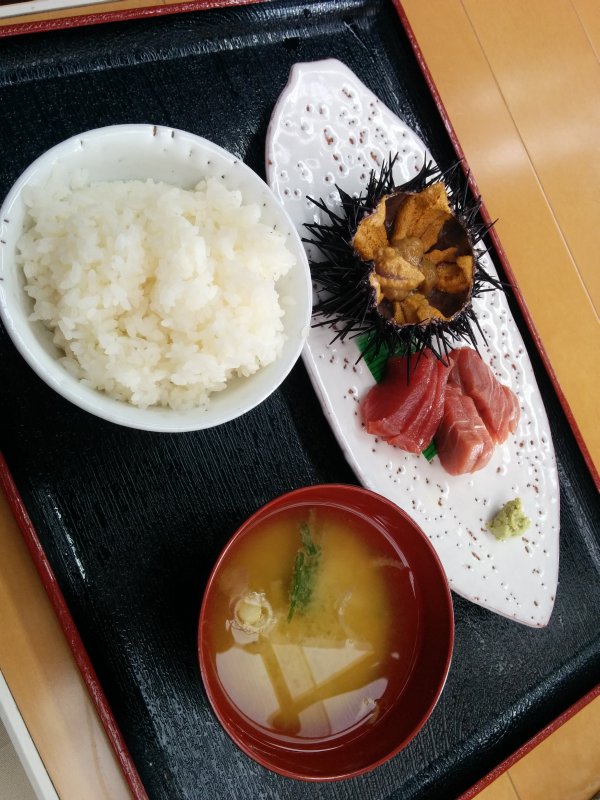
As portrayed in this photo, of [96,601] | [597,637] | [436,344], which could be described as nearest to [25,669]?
[96,601]

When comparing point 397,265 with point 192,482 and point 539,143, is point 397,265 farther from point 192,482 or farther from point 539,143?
point 539,143

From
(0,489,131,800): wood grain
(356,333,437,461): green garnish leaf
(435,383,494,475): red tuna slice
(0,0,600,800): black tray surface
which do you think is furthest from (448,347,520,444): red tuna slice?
(0,489,131,800): wood grain

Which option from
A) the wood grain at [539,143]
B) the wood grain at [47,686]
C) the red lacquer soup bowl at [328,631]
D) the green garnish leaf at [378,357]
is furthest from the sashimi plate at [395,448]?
the wood grain at [47,686]

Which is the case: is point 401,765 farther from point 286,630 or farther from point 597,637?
point 597,637

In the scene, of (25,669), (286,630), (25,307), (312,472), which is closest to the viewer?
(25,307)

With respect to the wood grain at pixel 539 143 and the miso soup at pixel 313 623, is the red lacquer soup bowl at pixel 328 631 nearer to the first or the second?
the miso soup at pixel 313 623

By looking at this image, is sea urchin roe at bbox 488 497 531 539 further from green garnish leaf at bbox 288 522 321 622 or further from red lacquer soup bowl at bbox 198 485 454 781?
green garnish leaf at bbox 288 522 321 622
